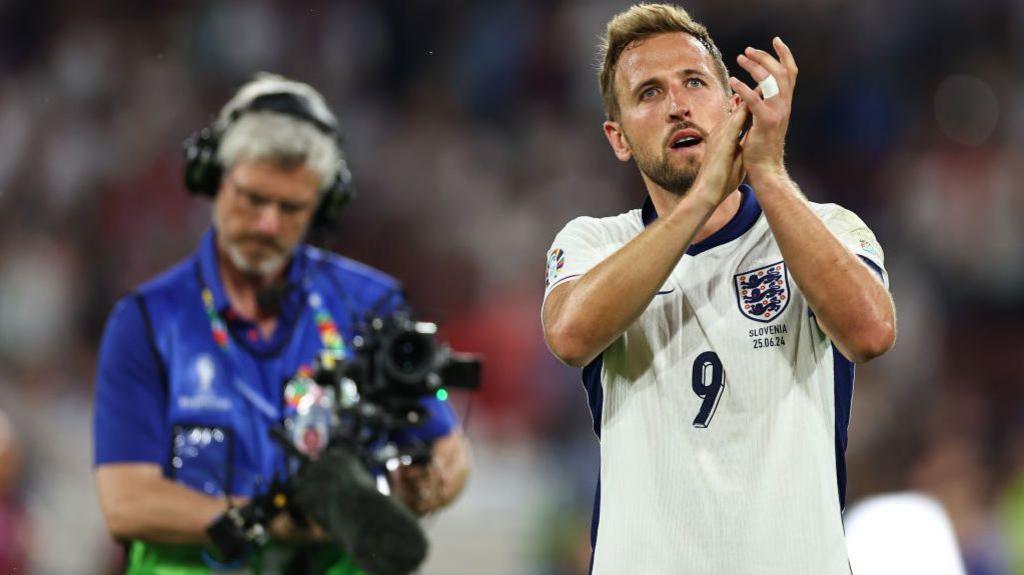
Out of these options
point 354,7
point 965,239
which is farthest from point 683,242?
point 354,7

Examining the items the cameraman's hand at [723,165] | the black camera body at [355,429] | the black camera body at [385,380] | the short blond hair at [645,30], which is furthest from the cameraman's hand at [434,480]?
the cameraman's hand at [723,165]

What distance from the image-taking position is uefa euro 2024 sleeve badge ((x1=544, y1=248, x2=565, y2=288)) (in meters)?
2.53

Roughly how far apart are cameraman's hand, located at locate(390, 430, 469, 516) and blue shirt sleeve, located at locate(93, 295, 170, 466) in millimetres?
622

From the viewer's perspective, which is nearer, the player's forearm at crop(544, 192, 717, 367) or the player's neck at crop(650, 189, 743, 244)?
the player's forearm at crop(544, 192, 717, 367)

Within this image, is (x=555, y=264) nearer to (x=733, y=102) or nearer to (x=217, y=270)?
(x=733, y=102)

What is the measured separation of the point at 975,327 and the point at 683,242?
5756 mm

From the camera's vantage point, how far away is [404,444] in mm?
3658

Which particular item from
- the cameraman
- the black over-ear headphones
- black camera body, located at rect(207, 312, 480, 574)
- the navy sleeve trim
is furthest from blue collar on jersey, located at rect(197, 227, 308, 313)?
the navy sleeve trim

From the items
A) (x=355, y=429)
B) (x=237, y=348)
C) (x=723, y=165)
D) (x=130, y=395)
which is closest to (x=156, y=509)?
(x=130, y=395)

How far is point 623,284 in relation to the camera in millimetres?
2275

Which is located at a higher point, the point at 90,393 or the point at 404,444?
the point at 90,393

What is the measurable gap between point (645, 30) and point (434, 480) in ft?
4.92

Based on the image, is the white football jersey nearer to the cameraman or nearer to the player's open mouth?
the player's open mouth

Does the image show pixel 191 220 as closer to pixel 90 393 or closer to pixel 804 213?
pixel 90 393
